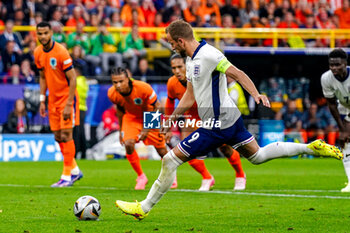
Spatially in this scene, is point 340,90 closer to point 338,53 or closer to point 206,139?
point 338,53

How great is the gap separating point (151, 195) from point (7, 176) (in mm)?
7647

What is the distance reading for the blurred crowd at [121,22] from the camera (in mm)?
21578

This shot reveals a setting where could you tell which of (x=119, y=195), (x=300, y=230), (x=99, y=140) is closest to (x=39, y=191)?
(x=119, y=195)

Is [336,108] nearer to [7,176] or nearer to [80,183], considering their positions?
[80,183]

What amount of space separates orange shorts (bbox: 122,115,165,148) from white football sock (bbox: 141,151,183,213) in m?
4.59

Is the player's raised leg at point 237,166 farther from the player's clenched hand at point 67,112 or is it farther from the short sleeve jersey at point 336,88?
the player's clenched hand at point 67,112

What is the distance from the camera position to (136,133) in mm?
12531

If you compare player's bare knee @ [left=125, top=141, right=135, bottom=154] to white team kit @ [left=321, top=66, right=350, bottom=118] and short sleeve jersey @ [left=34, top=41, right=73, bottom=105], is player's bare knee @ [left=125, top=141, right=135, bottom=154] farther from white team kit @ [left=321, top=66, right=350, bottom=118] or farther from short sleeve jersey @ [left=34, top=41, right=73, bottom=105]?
white team kit @ [left=321, top=66, right=350, bottom=118]

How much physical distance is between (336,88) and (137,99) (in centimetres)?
316

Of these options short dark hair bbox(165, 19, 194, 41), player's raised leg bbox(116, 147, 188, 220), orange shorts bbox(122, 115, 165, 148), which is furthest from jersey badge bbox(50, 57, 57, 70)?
player's raised leg bbox(116, 147, 188, 220)

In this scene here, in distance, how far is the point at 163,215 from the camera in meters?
8.65

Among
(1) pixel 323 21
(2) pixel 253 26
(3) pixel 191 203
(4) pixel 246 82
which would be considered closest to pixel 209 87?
(4) pixel 246 82

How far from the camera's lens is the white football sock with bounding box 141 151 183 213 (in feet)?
25.9

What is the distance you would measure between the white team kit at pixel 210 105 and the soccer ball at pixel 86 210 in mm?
1109
